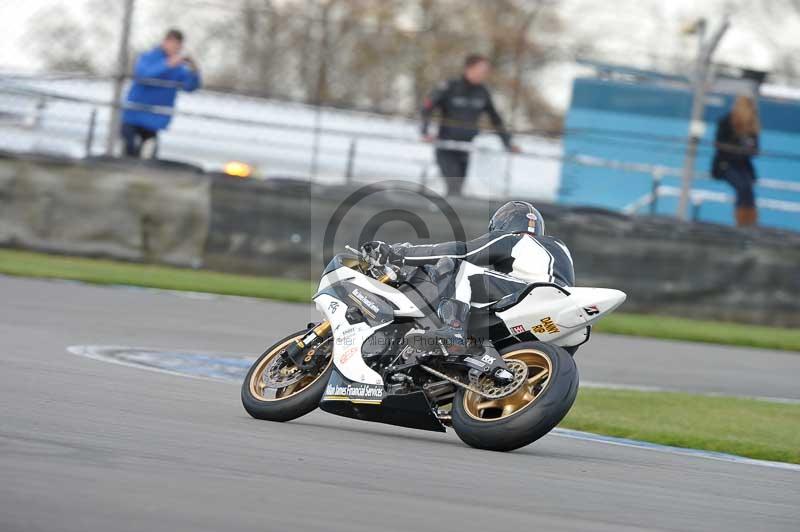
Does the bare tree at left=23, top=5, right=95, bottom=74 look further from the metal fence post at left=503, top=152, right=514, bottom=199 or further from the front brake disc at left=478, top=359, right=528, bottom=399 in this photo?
the front brake disc at left=478, top=359, right=528, bottom=399

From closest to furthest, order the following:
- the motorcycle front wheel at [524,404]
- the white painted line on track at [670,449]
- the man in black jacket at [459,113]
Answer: the motorcycle front wheel at [524,404], the white painted line on track at [670,449], the man in black jacket at [459,113]

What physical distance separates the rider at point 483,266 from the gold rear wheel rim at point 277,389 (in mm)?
694

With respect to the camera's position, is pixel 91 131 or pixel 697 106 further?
pixel 91 131

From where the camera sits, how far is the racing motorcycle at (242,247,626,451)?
21.0 ft

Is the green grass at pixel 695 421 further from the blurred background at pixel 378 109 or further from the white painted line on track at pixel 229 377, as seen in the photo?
the blurred background at pixel 378 109

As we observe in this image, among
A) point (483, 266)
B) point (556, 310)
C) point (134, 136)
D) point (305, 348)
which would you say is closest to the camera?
point (556, 310)

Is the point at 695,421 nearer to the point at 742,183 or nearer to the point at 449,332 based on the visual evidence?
the point at 449,332

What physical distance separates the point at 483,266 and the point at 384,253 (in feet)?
1.69

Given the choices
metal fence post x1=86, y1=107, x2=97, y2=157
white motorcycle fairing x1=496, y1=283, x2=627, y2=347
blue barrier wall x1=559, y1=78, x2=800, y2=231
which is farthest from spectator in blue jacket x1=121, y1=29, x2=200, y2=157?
white motorcycle fairing x1=496, y1=283, x2=627, y2=347

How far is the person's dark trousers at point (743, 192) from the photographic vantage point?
1706cm

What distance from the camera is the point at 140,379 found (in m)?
8.19

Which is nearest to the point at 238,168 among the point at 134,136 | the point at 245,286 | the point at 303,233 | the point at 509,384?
the point at 134,136

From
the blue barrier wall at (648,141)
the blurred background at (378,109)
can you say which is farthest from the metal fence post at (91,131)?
the blue barrier wall at (648,141)

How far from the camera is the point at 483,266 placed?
22.7 feet
